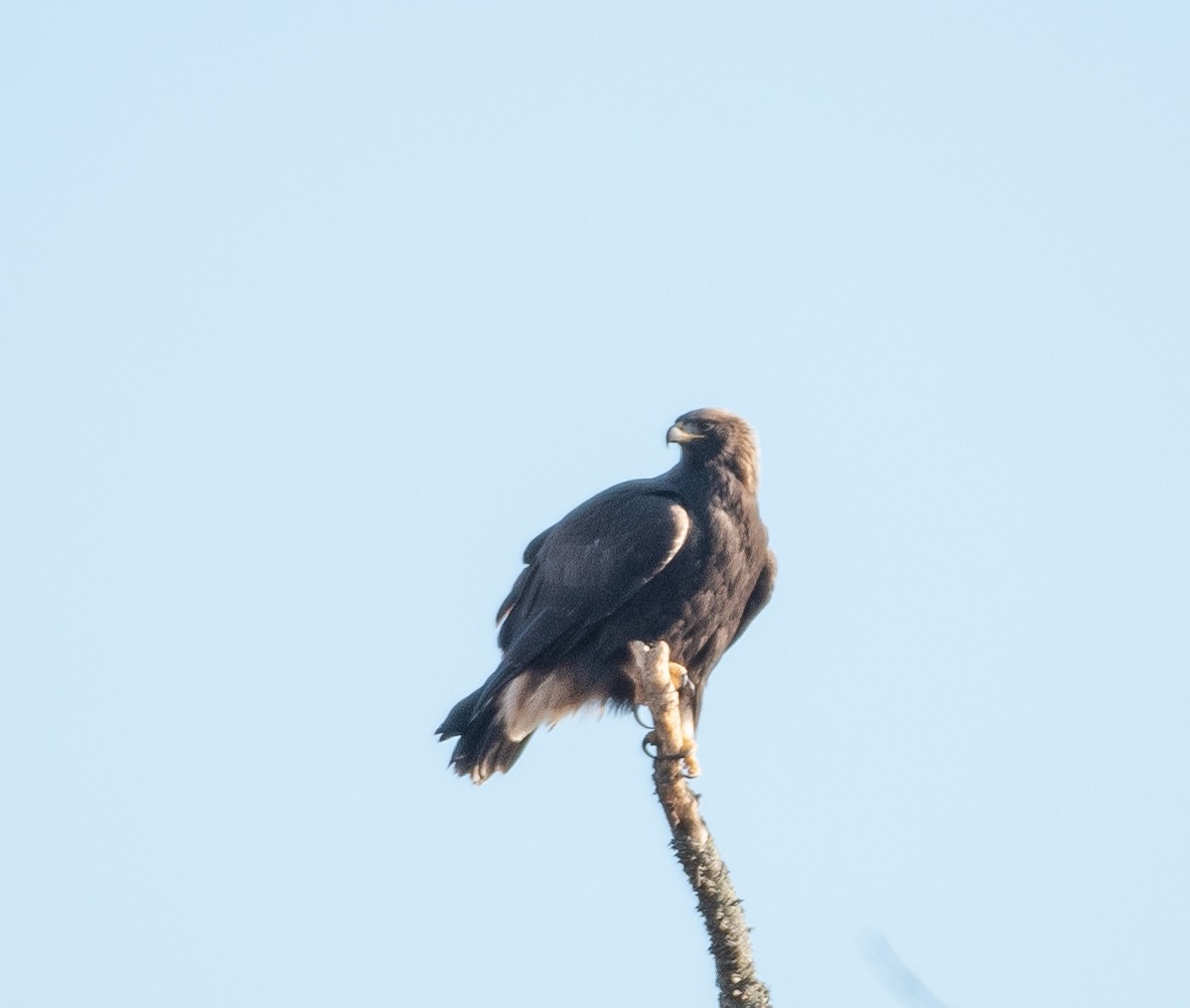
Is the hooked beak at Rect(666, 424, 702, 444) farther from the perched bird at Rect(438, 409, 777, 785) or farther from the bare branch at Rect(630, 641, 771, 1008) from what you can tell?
the bare branch at Rect(630, 641, 771, 1008)

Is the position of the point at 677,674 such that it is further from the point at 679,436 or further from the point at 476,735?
the point at 679,436

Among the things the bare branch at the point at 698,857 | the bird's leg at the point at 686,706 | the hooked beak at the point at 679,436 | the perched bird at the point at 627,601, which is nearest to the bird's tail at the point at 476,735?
the perched bird at the point at 627,601

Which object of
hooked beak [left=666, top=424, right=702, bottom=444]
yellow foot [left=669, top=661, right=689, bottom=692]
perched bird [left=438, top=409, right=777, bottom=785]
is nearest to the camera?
yellow foot [left=669, top=661, right=689, bottom=692]

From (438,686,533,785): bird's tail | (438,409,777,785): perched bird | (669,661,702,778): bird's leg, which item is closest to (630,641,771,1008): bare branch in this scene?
(669,661,702,778): bird's leg

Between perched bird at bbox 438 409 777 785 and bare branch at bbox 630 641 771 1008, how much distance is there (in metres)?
1.42

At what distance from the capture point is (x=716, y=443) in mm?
7922

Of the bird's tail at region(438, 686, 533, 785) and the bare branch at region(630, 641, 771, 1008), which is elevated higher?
the bird's tail at region(438, 686, 533, 785)

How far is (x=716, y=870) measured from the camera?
5488 millimetres

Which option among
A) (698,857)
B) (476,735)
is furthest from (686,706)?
(698,857)

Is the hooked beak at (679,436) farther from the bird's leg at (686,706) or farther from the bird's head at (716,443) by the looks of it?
the bird's leg at (686,706)

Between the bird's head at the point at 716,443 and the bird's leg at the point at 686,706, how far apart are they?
96 centimetres

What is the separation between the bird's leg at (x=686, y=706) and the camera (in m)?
6.43

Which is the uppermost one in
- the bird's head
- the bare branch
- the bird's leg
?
the bird's head

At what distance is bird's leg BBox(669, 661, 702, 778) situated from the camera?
6.43 m
